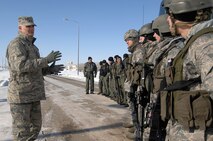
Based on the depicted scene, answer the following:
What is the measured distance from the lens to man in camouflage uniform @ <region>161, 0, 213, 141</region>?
1915 mm

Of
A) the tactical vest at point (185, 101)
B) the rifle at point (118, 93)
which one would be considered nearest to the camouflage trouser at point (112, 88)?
the rifle at point (118, 93)

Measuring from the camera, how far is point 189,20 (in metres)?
2.29

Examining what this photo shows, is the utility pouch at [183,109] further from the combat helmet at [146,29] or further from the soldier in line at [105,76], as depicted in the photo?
the soldier in line at [105,76]

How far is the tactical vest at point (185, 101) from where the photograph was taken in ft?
6.36

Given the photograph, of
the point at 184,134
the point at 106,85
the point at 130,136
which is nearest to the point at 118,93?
the point at 106,85

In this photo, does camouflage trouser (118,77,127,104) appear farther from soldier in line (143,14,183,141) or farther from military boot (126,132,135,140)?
soldier in line (143,14,183,141)

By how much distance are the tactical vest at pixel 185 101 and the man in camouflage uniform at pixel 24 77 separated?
8.84 feet

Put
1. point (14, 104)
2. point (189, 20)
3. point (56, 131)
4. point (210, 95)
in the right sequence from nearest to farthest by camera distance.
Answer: point (210, 95)
point (189, 20)
point (14, 104)
point (56, 131)

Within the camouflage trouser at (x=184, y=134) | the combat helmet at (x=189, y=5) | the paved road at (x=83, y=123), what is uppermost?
the combat helmet at (x=189, y=5)

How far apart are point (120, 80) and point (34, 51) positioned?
6668 millimetres

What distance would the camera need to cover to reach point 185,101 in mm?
1981

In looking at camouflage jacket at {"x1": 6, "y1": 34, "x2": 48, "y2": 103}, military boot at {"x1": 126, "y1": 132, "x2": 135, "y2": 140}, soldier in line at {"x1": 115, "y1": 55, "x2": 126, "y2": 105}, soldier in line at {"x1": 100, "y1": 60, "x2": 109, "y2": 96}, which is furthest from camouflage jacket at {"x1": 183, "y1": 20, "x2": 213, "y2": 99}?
soldier in line at {"x1": 100, "y1": 60, "x2": 109, "y2": 96}

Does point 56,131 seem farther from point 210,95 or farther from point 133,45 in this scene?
point 210,95

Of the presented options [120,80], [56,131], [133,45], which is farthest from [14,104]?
[120,80]
